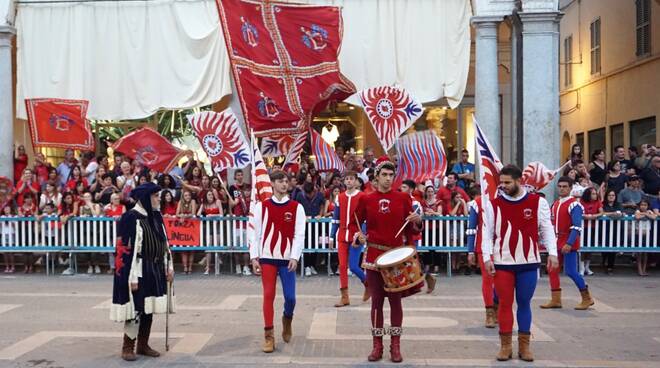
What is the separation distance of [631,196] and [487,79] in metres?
3.80

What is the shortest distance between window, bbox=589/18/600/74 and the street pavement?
14.2m

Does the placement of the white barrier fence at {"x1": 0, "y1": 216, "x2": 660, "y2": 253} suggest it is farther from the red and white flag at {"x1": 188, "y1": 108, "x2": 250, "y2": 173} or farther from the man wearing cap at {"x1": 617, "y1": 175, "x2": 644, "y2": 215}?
the red and white flag at {"x1": 188, "y1": 108, "x2": 250, "y2": 173}

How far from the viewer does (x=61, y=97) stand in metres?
17.0

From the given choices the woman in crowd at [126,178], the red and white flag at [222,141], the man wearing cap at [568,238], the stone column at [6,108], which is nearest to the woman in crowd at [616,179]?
the man wearing cap at [568,238]

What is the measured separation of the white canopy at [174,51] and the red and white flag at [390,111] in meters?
1.79

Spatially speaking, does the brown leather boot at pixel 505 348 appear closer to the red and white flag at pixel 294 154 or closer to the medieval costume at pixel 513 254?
the medieval costume at pixel 513 254

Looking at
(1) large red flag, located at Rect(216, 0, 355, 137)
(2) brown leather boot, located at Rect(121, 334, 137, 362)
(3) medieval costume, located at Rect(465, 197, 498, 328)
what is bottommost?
(2) brown leather boot, located at Rect(121, 334, 137, 362)

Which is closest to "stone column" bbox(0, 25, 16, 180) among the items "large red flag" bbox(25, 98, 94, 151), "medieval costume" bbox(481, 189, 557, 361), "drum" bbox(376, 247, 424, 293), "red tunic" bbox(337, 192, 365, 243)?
"large red flag" bbox(25, 98, 94, 151)

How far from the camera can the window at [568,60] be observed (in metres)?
28.5

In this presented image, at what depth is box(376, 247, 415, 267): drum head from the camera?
24.1 ft

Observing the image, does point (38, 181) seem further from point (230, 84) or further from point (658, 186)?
A: point (658, 186)

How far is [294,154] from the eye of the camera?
15289 mm

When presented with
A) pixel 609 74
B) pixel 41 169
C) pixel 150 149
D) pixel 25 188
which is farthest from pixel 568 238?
pixel 609 74

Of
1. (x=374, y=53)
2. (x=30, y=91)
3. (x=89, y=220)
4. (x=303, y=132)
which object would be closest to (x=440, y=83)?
(x=374, y=53)
